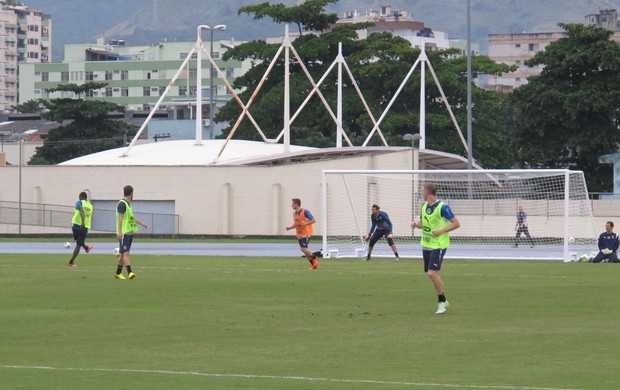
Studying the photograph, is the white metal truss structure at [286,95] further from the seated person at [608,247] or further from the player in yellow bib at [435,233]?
the player in yellow bib at [435,233]

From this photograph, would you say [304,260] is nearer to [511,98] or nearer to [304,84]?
[511,98]

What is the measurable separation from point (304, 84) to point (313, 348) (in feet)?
271

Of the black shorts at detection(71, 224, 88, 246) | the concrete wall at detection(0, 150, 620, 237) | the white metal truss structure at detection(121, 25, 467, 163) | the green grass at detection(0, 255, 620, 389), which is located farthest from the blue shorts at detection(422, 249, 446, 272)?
the white metal truss structure at detection(121, 25, 467, 163)

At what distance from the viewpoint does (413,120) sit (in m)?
96.8

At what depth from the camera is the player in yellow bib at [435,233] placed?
20.4m

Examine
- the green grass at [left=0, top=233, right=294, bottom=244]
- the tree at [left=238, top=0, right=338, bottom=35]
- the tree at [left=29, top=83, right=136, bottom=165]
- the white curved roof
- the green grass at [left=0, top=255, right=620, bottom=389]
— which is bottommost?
the green grass at [left=0, top=233, right=294, bottom=244]

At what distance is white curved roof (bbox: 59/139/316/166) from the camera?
75312mm

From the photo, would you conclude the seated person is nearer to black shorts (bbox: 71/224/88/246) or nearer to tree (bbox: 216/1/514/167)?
black shorts (bbox: 71/224/88/246)

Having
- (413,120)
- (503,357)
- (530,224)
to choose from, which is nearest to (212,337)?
(503,357)

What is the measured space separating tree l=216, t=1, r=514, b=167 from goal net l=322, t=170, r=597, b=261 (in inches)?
1626

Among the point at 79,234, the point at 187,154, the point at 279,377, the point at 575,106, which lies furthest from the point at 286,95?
the point at 279,377

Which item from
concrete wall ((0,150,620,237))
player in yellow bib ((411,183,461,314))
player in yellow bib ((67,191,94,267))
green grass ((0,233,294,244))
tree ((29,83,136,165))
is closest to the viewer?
player in yellow bib ((411,183,461,314))

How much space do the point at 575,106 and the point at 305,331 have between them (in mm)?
67605

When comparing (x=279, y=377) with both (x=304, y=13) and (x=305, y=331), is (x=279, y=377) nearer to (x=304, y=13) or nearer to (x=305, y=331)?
(x=305, y=331)
